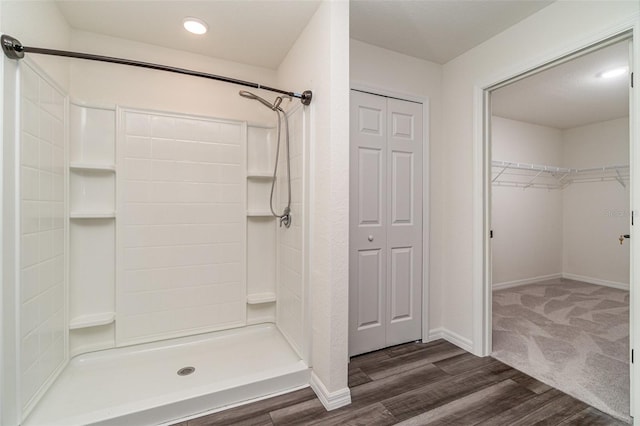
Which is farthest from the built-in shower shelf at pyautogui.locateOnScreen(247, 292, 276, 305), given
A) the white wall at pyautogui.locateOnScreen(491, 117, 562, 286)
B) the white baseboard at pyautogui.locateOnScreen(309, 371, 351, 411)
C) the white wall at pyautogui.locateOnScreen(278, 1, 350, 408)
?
the white wall at pyautogui.locateOnScreen(491, 117, 562, 286)

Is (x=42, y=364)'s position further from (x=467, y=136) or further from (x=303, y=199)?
(x=467, y=136)

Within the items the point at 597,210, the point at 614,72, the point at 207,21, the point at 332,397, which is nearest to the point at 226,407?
the point at 332,397

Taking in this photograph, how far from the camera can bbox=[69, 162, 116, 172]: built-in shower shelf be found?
189 centimetres

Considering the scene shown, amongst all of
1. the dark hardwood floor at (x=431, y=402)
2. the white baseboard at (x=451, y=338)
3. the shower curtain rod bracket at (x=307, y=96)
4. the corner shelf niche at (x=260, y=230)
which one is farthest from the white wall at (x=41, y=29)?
the white baseboard at (x=451, y=338)

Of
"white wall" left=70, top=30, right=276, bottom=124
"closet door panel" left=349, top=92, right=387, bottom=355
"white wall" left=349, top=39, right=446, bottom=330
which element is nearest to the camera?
"white wall" left=70, top=30, right=276, bottom=124

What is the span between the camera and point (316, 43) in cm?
179

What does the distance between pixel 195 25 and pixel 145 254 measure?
1.68 meters

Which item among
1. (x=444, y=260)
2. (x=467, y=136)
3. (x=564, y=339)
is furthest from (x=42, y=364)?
(x=564, y=339)

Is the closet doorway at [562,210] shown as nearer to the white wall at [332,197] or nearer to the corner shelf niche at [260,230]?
the white wall at [332,197]

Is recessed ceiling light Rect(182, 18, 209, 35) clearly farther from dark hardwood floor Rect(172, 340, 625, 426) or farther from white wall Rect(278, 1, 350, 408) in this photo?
dark hardwood floor Rect(172, 340, 625, 426)

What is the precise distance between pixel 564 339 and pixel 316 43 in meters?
3.17

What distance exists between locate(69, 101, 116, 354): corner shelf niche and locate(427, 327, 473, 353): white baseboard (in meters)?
2.60

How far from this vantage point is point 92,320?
1.97 meters

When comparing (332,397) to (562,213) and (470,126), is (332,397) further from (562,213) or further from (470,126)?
(562,213)
